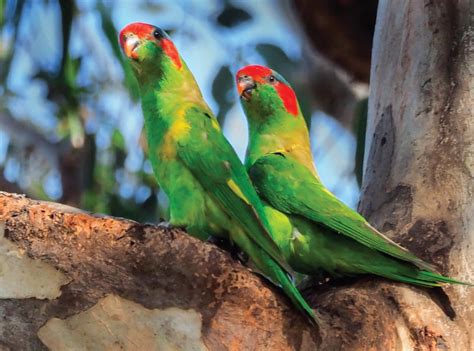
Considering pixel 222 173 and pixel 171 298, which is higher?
pixel 222 173

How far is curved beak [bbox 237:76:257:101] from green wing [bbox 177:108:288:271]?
31 centimetres

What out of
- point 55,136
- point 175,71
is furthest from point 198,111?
point 55,136

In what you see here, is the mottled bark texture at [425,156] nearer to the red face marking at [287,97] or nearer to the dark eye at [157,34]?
the red face marking at [287,97]

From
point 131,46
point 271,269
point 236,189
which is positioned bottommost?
point 271,269

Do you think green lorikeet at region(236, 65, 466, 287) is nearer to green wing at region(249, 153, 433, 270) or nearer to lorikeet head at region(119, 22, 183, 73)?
green wing at region(249, 153, 433, 270)

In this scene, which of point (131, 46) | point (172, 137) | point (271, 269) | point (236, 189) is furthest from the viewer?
point (131, 46)

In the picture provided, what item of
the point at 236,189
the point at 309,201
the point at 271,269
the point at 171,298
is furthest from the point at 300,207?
the point at 171,298

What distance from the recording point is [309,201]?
2201 mm

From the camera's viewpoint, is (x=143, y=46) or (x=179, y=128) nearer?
(x=179, y=128)

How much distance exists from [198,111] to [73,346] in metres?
0.77

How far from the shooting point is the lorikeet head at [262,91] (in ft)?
8.21

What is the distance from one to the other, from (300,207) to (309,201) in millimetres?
31

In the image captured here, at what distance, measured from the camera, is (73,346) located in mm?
1738

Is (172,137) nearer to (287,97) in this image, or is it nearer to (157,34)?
(157,34)
